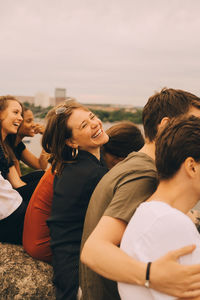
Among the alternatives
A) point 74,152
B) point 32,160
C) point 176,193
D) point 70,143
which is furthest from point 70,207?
point 32,160

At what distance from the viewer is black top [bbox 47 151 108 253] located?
2590mm

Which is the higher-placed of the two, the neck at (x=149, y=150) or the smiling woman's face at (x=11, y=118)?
the neck at (x=149, y=150)

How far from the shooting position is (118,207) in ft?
6.17

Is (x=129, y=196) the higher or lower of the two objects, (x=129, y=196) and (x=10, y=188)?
the higher

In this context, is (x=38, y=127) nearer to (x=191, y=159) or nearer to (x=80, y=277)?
(x=80, y=277)

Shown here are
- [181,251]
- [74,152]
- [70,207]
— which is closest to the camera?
[181,251]

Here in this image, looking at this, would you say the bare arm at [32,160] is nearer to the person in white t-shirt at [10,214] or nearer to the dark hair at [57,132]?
the person in white t-shirt at [10,214]

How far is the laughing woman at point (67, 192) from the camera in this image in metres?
2.55

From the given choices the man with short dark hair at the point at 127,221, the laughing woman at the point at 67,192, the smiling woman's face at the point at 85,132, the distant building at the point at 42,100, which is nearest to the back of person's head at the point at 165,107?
the man with short dark hair at the point at 127,221

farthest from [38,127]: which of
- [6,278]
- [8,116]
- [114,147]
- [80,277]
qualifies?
[80,277]

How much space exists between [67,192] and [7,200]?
0.78m

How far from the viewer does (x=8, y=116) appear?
5.16 metres

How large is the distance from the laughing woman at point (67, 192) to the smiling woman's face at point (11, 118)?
2160 mm

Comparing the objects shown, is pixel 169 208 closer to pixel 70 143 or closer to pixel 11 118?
pixel 70 143
